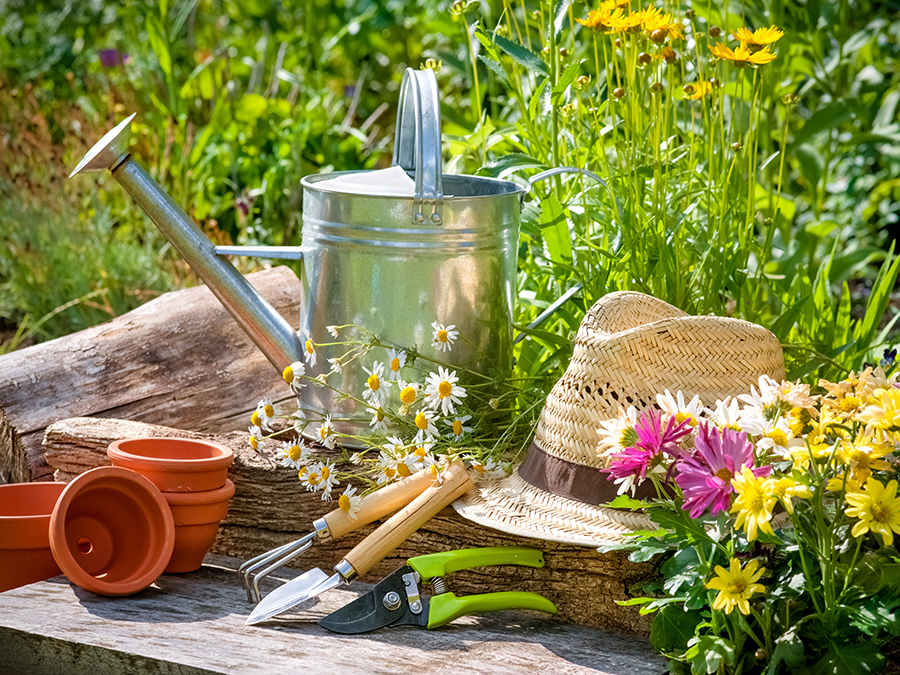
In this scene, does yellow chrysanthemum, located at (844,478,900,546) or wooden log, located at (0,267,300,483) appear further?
wooden log, located at (0,267,300,483)

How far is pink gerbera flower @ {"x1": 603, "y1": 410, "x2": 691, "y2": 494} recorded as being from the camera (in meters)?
1.10

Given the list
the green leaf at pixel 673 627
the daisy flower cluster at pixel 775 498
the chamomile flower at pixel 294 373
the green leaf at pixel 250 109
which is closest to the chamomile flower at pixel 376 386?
the chamomile flower at pixel 294 373

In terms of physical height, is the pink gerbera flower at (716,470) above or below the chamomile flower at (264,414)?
above

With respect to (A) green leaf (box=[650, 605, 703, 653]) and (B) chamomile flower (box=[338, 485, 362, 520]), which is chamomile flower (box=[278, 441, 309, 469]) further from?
(A) green leaf (box=[650, 605, 703, 653])

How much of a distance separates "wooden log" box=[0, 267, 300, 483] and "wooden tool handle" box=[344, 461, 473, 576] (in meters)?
0.78

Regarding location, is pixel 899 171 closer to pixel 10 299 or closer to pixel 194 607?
pixel 194 607

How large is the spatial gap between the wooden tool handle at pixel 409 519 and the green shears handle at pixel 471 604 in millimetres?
111

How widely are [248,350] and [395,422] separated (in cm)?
72

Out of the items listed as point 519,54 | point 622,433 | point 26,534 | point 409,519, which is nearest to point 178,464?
point 26,534

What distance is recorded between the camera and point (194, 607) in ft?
4.77

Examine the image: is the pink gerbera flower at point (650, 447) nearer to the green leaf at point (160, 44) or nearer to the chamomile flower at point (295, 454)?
the chamomile flower at point (295, 454)

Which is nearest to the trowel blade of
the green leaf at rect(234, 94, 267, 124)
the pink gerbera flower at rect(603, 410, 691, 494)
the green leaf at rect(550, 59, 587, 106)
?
the pink gerbera flower at rect(603, 410, 691, 494)

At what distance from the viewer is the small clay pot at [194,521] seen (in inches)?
59.5

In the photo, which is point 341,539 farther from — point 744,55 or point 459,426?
point 744,55
